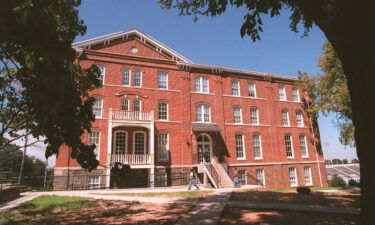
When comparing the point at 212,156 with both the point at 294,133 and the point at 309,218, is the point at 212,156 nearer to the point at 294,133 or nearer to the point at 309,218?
the point at 294,133

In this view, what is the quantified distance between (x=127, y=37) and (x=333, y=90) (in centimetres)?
2273

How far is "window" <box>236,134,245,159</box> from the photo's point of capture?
25250 mm

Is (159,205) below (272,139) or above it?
below

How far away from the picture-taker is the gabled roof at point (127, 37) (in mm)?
21573

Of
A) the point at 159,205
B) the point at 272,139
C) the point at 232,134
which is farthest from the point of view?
the point at 272,139

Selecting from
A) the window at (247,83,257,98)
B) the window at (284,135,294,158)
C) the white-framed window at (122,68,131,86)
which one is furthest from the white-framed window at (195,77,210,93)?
the window at (284,135,294,158)

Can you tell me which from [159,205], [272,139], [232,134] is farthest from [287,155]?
[159,205]

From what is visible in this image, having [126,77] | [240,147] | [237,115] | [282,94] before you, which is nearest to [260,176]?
[240,147]

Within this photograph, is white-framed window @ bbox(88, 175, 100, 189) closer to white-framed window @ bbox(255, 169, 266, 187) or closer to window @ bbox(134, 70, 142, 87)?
window @ bbox(134, 70, 142, 87)

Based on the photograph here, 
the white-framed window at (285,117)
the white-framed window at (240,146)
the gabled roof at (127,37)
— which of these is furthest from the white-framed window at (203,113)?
the white-framed window at (285,117)

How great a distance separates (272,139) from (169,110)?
1272 cm

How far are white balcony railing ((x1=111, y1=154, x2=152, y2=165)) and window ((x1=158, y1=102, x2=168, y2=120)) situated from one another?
14.4 ft

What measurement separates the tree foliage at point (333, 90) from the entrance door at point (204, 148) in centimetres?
1339

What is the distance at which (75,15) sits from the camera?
236 inches
